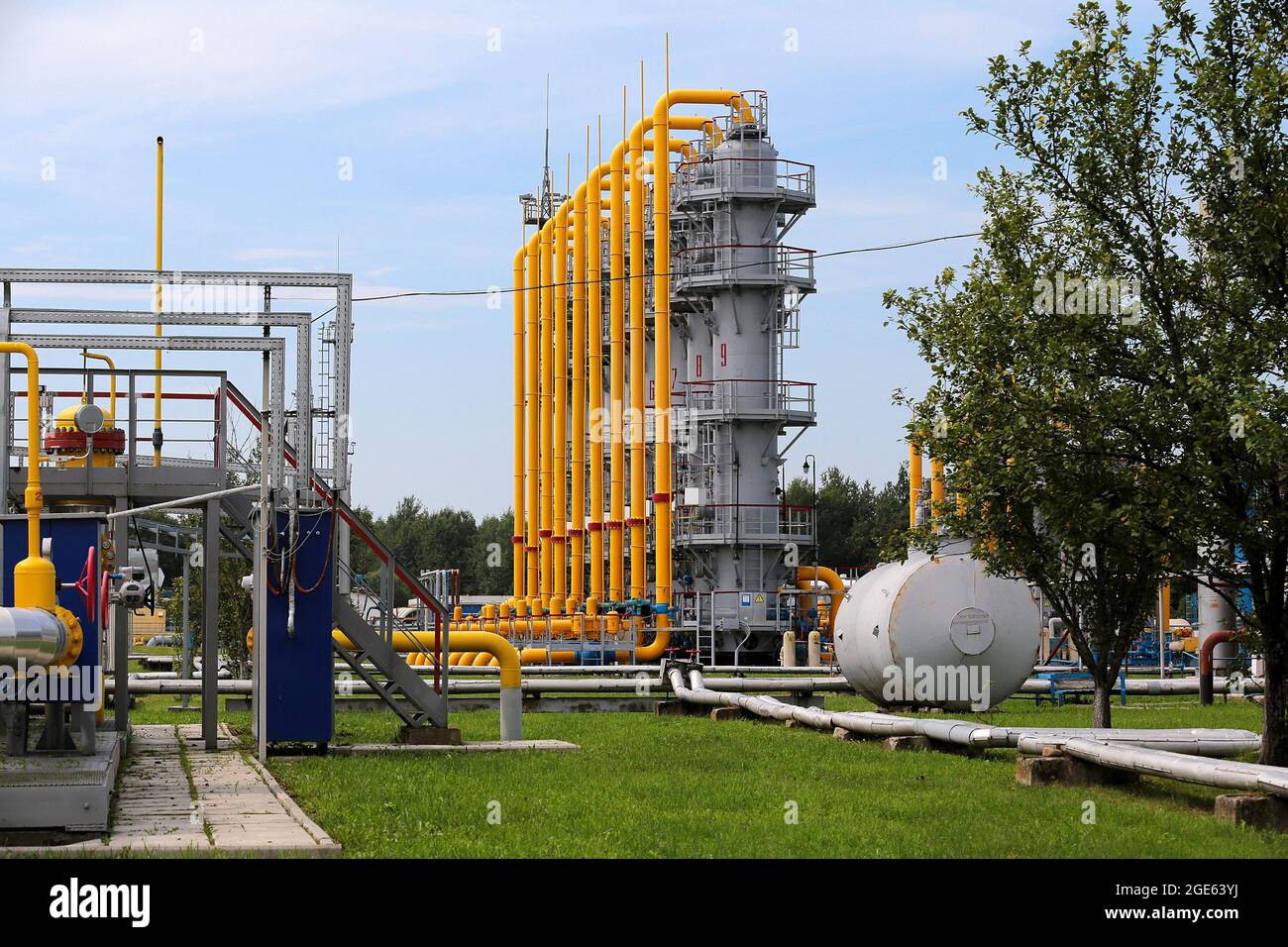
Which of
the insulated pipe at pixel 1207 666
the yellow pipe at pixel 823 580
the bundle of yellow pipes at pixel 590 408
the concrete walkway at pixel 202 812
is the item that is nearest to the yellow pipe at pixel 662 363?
the bundle of yellow pipes at pixel 590 408

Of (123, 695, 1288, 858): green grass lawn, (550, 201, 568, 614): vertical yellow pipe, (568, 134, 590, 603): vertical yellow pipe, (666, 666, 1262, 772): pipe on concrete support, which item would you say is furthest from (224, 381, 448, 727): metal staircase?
(550, 201, 568, 614): vertical yellow pipe

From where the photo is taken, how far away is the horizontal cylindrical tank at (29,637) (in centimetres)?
1247

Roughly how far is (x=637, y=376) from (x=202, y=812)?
37.8 m

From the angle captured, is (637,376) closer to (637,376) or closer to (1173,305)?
(637,376)

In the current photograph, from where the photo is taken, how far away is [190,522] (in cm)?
4884

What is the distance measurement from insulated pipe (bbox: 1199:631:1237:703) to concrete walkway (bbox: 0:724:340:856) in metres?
18.9

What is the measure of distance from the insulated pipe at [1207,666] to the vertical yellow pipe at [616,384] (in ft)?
74.9

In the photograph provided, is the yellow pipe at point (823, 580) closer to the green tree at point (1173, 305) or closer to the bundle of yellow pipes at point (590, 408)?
the bundle of yellow pipes at point (590, 408)

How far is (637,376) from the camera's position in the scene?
5069 cm

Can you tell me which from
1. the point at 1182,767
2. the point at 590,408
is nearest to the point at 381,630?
the point at 1182,767

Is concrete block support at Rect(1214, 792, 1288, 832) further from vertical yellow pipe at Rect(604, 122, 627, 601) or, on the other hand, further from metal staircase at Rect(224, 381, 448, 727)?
vertical yellow pipe at Rect(604, 122, 627, 601)

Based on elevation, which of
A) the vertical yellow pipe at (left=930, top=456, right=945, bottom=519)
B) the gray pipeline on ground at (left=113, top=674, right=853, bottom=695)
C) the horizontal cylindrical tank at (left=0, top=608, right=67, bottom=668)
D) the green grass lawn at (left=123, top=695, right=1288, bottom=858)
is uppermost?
the vertical yellow pipe at (left=930, top=456, right=945, bottom=519)

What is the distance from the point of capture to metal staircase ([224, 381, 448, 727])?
794 inches
